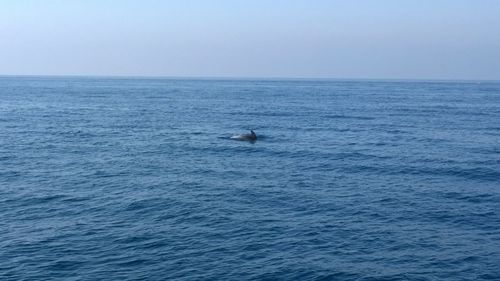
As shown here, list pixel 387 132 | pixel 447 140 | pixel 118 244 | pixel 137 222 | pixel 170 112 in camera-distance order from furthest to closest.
→ 1. pixel 170 112
2. pixel 387 132
3. pixel 447 140
4. pixel 137 222
5. pixel 118 244

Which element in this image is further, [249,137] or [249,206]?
[249,137]

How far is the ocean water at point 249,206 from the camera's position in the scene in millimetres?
27672

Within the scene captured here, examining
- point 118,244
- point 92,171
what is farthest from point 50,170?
point 118,244

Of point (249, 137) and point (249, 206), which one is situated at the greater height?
point (249, 137)

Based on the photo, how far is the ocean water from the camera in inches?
1089

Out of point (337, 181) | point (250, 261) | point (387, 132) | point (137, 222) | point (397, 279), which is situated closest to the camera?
point (397, 279)

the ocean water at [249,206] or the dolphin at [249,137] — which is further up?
the dolphin at [249,137]

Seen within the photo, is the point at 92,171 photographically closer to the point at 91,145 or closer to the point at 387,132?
the point at 91,145

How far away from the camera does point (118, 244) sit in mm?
30219

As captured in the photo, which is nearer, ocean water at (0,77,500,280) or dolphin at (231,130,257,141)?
ocean water at (0,77,500,280)

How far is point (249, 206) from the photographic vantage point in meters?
38.5

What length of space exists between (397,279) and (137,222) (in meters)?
16.7

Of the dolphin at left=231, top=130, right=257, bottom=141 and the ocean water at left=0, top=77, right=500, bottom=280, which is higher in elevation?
the dolphin at left=231, top=130, right=257, bottom=141

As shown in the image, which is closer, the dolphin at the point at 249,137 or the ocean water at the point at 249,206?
the ocean water at the point at 249,206
